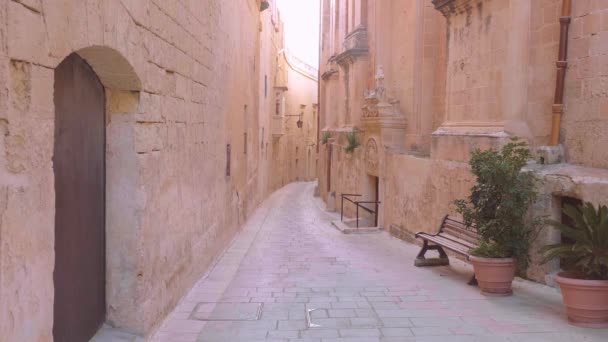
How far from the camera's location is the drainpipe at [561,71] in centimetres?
718

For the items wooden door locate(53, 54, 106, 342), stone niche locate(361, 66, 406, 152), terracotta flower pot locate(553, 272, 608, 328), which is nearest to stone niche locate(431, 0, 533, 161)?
terracotta flower pot locate(553, 272, 608, 328)

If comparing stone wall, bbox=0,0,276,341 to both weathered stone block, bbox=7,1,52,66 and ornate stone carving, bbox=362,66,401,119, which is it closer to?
weathered stone block, bbox=7,1,52,66

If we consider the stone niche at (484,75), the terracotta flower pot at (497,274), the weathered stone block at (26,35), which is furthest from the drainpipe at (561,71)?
the weathered stone block at (26,35)

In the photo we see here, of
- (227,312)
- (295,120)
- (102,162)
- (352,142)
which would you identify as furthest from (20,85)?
(295,120)

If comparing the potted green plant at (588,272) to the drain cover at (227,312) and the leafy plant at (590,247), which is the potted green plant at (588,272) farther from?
the drain cover at (227,312)

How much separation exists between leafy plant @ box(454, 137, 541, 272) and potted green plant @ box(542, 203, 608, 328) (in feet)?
3.98

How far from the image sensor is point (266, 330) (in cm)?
521

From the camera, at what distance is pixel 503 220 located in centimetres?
647

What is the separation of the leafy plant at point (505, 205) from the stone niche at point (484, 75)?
154 centimetres

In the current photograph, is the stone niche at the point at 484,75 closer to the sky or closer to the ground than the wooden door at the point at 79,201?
closer to the sky

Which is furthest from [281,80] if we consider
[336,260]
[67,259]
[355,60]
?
[67,259]

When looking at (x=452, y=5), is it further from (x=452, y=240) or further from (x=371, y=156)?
(x=371, y=156)

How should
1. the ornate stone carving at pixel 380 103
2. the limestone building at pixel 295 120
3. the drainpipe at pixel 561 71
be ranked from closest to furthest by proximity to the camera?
the drainpipe at pixel 561 71, the ornate stone carving at pixel 380 103, the limestone building at pixel 295 120

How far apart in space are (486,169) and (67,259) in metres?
4.68
